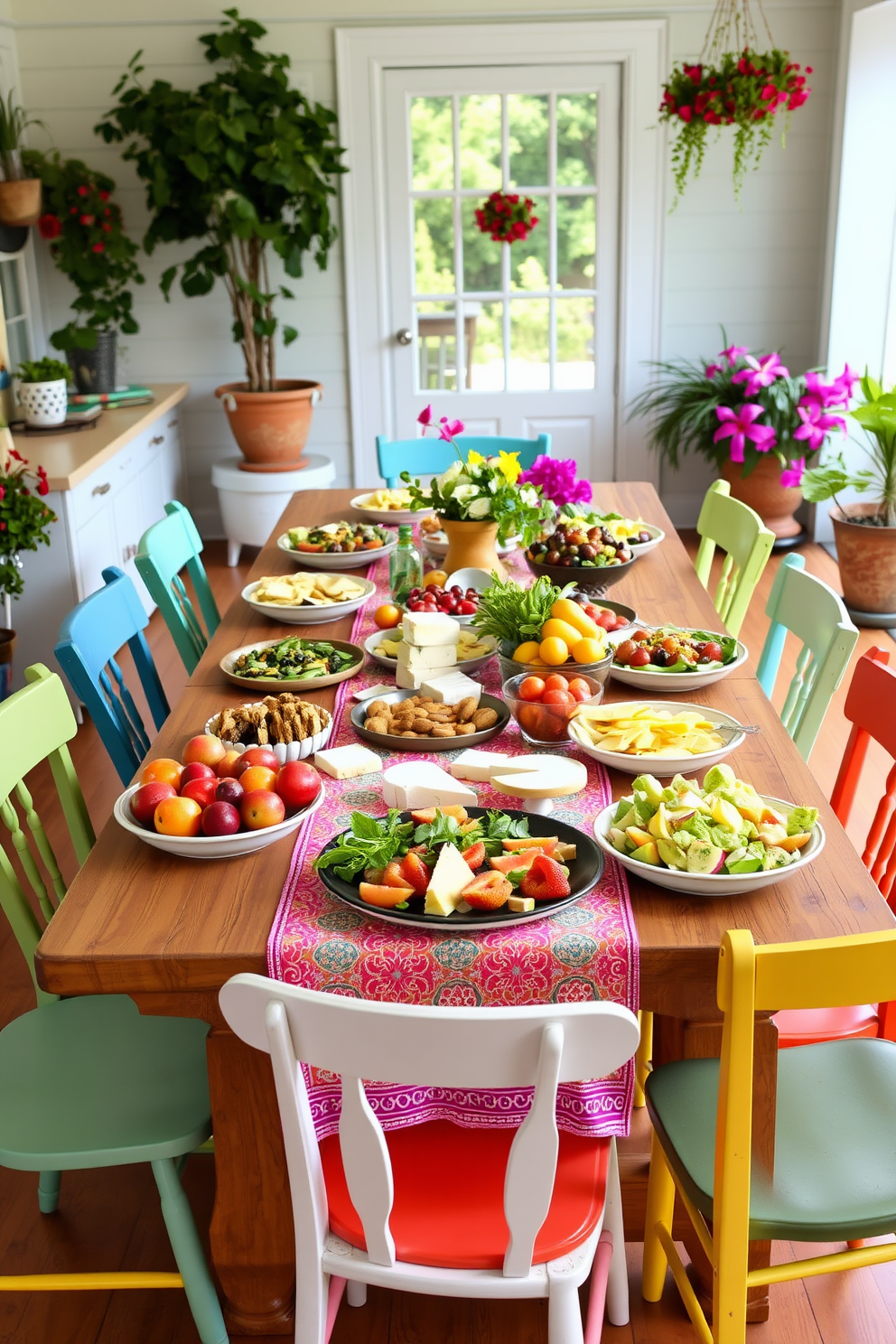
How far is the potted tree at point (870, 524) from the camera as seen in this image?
4410 millimetres

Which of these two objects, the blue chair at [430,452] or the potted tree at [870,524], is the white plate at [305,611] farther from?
the potted tree at [870,524]

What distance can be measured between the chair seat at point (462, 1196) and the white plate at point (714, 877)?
336 millimetres

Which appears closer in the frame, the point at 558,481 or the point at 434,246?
the point at 558,481

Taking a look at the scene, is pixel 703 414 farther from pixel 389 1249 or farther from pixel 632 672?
pixel 389 1249

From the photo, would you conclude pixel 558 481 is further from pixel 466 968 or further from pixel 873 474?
pixel 873 474

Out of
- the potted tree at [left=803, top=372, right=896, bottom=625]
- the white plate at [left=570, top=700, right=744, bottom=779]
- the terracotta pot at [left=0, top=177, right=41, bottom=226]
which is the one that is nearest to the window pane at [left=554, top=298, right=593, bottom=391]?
the potted tree at [left=803, top=372, right=896, bottom=625]

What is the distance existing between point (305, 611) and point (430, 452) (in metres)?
1.56

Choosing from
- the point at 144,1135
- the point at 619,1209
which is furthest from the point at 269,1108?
the point at 619,1209

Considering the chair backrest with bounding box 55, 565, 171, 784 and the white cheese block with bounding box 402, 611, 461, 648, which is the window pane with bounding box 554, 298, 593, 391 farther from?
the white cheese block with bounding box 402, 611, 461, 648

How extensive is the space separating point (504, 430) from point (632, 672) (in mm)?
4112

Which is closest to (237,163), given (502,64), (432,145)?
(432,145)

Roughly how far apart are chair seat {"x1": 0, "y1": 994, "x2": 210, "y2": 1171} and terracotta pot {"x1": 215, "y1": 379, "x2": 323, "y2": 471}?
395cm

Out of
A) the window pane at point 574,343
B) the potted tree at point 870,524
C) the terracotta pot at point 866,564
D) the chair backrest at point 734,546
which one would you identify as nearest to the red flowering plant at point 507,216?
the window pane at point 574,343

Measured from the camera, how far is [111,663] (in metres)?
2.39
